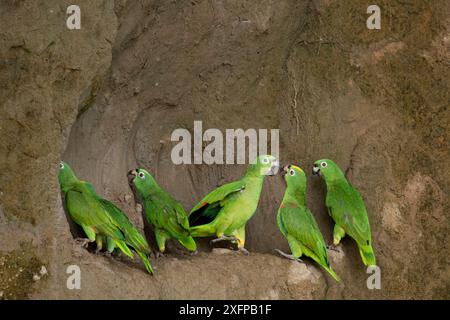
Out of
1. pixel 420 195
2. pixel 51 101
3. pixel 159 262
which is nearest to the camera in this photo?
pixel 51 101

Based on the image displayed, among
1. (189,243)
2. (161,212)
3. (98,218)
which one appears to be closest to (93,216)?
(98,218)

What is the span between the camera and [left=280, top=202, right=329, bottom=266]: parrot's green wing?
16.3 feet

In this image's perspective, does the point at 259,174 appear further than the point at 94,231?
Yes

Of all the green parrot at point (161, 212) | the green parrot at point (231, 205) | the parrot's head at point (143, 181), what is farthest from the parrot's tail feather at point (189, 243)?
the parrot's head at point (143, 181)

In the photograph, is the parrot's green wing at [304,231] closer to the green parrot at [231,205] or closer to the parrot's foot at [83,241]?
the green parrot at [231,205]

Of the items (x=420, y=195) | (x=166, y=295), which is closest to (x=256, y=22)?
(x=420, y=195)

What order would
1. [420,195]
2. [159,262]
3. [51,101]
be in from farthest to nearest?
[420,195]
[159,262]
[51,101]

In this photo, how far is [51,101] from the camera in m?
4.54

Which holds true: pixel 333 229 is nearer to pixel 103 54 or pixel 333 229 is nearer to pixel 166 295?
pixel 166 295

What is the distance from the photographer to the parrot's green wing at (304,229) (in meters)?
4.96

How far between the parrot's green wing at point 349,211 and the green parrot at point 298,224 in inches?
5.8

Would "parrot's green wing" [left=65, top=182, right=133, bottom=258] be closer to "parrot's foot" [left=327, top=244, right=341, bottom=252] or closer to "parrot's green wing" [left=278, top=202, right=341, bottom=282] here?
"parrot's green wing" [left=278, top=202, right=341, bottom=282]

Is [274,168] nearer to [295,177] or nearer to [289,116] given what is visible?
[295,177]

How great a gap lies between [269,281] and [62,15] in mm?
1778
